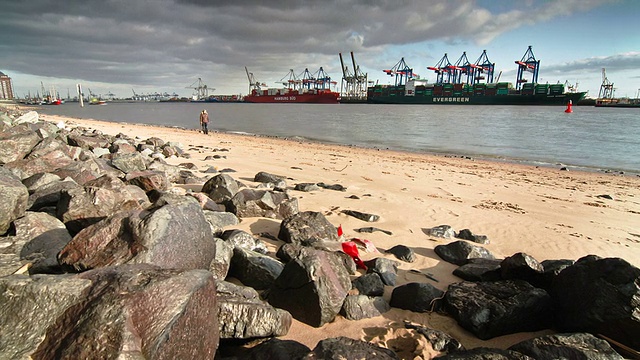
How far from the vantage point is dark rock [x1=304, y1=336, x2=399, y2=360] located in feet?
5.97

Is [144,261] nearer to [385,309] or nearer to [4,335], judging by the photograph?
[4,335]

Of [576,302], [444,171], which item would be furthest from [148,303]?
[444,171]

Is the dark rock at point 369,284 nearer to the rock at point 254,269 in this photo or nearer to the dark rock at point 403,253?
the rock at point 254,269

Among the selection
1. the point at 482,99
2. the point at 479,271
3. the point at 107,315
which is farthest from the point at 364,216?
the point at 482,99

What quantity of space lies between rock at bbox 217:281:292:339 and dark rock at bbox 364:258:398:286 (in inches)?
54.7

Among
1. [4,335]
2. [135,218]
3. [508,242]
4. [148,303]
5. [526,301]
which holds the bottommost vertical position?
[508,242]

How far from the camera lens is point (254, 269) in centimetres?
301

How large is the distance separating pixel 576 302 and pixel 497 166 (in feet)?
39.8

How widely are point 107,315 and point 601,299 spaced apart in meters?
3.26

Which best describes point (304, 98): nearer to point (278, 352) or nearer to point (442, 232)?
point (442, 232)

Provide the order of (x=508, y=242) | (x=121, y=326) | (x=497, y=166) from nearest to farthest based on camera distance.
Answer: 1. (x=121, y=326)
2. (x=508, y=242)
3. (x=497, y=166)

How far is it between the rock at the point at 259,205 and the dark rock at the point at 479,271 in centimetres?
252

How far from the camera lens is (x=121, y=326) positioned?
1525mm

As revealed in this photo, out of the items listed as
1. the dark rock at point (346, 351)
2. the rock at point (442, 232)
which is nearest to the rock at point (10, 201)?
the dark rock at point (346, 351)
